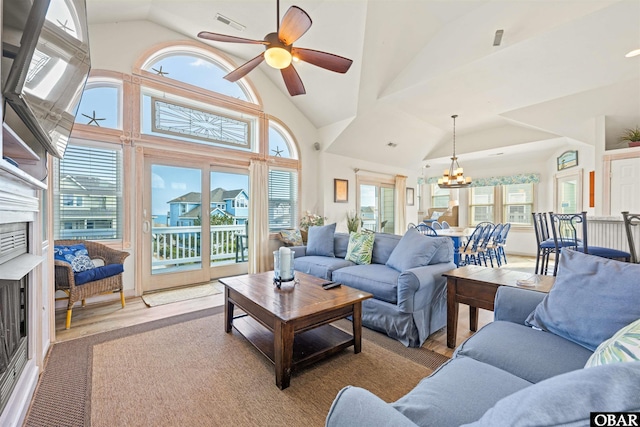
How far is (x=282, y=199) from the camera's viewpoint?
5.35 m

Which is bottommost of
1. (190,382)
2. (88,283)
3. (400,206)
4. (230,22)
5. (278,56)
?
(190,382)

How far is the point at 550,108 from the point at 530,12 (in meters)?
2.21

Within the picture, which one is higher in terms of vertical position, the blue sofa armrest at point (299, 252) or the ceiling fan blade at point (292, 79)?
the ceiling fan blade at point (292, 79)

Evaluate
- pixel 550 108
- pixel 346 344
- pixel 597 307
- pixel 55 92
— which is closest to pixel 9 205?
pixel 55 92

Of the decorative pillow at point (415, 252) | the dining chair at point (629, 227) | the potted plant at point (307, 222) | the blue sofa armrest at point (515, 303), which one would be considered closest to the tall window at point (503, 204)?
the dining chair at point (629, 227)

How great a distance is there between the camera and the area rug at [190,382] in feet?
5.03

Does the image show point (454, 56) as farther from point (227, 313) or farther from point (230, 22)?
point (227, 313)

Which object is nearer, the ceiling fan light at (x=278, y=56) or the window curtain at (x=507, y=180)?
the ceiling fan light at (x=278, y=56)

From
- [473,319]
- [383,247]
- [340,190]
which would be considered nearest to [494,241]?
[340,190]

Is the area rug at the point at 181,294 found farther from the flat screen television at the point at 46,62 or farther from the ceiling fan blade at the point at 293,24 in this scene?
the ceiling fan blade at the point at 293,24

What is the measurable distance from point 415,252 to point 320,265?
3.84 ft

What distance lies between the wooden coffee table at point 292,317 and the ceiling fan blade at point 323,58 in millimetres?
2075

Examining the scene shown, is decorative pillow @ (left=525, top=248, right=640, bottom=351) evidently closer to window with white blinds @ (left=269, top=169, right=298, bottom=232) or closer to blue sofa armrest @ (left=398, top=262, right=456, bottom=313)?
blue sofa armrest @ (left=398, top=262, right=456, bottom=313)

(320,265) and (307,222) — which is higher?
(307,222)
